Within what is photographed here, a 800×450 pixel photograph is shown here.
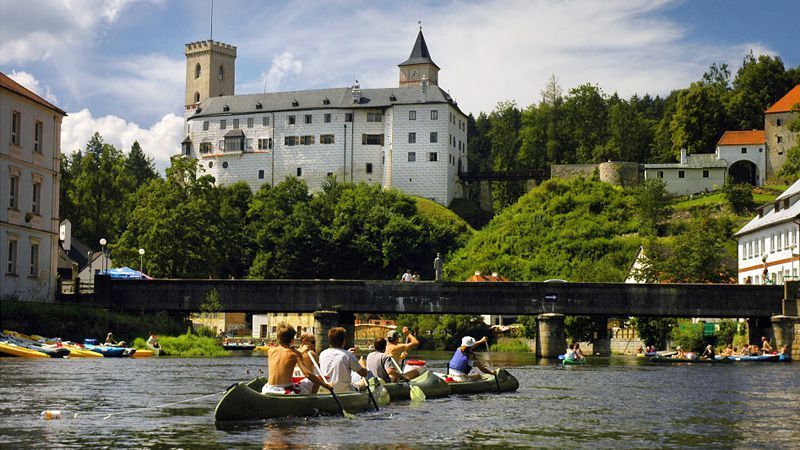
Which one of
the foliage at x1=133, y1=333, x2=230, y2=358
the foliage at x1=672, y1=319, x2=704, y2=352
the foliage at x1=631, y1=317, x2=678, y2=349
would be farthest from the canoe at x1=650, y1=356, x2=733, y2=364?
the foliage at x1=133, y1=333, x2=230, y2=358

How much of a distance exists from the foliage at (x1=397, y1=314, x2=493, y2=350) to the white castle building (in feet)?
128

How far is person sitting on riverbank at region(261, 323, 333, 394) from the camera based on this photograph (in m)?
21.5

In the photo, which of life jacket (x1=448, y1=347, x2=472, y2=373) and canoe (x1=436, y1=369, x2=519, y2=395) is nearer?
canoe (x1=436, y1=369, x2=519, y2=395)

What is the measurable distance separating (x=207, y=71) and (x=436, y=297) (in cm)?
10229

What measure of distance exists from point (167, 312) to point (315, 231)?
163 ft

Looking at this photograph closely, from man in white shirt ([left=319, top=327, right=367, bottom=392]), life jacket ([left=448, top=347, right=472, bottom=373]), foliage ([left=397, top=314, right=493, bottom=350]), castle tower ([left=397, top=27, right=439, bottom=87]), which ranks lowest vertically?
foliage ([left=397, top=314, right=493, bottom=350])

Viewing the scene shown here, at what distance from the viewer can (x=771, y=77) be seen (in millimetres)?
131250

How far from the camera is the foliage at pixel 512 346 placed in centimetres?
8921

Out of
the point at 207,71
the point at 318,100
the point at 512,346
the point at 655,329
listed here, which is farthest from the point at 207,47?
the point at 655,329

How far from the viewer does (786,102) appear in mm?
120562

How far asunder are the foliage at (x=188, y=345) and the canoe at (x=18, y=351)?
342 inches

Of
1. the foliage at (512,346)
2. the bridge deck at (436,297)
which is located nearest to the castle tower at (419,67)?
the foliage at (512,346)

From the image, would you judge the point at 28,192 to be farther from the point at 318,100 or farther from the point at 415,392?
the point at 318,100

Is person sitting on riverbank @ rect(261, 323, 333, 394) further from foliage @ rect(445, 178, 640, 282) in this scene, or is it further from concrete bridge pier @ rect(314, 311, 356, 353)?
foliage @ rect(445, 178, 640, 282)
